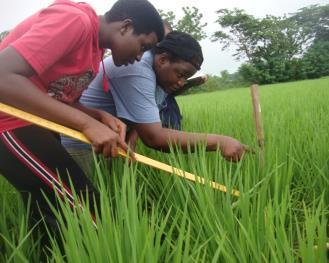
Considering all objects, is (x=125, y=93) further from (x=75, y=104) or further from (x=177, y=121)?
(x=177, y=121)

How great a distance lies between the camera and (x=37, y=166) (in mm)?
1063

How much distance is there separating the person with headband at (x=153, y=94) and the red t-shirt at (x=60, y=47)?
0.29 meters

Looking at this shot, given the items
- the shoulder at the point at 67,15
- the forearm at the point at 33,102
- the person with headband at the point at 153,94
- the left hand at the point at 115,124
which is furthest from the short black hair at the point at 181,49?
the forearm at the point at 33,102

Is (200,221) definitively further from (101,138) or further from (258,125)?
(258,125)

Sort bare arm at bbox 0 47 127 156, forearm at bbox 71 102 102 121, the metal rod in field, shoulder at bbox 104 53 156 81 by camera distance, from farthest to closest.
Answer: shoulder at bbox 104 53 156 81, forearm at bbox 71 102 102 121, the metal rod in field, bare arm at bbox 0 47 127 156

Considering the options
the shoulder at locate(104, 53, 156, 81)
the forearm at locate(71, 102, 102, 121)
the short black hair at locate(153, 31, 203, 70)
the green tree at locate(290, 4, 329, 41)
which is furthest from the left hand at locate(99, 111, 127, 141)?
the green tree at locate(290, 4, 329, 41)

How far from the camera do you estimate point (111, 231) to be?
81 centimetres

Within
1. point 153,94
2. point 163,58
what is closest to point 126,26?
point 153,94

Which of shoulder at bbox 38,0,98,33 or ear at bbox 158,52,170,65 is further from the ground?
shoulder at bbox 38,0,98,33

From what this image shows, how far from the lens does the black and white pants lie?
42.0 inches

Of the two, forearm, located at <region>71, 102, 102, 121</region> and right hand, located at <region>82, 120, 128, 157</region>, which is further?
forearm, located at <region>71, 102, 102, 121</region>

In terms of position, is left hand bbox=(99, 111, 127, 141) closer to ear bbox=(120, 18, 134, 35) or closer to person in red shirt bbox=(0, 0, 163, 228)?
person in red shirt bbox=(0, 0, 163, 228)

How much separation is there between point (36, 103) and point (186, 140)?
59 cm

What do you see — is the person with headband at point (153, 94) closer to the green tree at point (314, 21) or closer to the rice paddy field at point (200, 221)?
the rice paddy field at point (200, 221)
